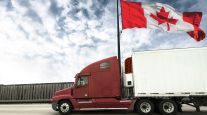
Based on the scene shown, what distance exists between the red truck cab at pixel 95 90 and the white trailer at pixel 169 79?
1.20 meters

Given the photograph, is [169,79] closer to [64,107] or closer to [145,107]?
[145,107]

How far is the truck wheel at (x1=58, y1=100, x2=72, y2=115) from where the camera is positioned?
13850 mm

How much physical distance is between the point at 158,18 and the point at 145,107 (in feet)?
17.1

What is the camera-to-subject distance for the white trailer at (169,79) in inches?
487

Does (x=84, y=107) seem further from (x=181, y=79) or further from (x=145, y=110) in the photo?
(x=181, y=79)

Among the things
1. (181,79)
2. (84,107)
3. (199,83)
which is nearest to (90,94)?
(84,107)

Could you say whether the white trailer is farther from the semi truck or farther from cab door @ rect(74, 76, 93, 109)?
cab door @ rect(74, 76, 93, 109)

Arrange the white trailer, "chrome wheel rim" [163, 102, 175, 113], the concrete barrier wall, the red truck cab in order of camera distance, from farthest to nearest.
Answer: the concrete barrier wall < the red truck cab < "chrome wheel rim" [163, 102, 175, 113] < the white trailer

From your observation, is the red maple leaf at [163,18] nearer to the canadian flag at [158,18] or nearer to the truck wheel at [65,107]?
the canadian flag at [158,18]

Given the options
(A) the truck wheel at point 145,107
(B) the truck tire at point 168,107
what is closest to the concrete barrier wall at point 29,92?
(A) the truck wheel at point 145,107

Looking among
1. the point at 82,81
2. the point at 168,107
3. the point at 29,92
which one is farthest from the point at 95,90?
the point at 29,92

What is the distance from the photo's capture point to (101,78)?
45.2ft

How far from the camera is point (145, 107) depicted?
42.0ft

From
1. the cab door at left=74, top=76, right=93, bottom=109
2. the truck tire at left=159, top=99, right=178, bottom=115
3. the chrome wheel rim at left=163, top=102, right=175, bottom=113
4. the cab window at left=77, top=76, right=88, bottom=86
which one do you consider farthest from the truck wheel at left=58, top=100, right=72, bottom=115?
the chrome wheel rim at left=163, top=102, right=175, bottom=113
